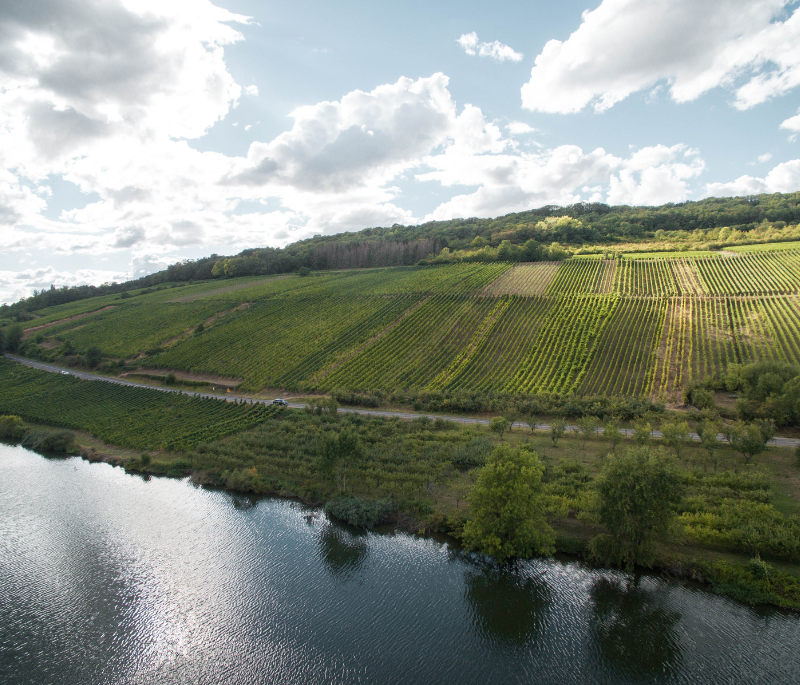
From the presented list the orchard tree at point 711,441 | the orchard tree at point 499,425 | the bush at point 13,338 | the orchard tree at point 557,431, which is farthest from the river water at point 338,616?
the bush at point 13,338

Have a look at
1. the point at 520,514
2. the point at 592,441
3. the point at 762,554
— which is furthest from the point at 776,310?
the point at 520,514

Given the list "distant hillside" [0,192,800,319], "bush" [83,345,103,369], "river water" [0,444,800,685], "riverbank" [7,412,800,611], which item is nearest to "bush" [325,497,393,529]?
"riverbank" [7,412,800,611]

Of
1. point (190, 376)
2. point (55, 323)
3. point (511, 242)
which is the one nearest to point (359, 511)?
point (190, 376)

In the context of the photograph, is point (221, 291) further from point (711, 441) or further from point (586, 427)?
point (711, 441)

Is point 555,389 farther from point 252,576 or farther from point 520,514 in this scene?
point 252,576

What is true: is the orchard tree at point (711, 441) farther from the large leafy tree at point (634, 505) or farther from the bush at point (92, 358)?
the bush at point (92, 358)

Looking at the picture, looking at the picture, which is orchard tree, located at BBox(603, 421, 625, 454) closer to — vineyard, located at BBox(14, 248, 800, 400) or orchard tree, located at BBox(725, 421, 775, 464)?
orchard tree, located at BBox(725, 421, 775, 464)
